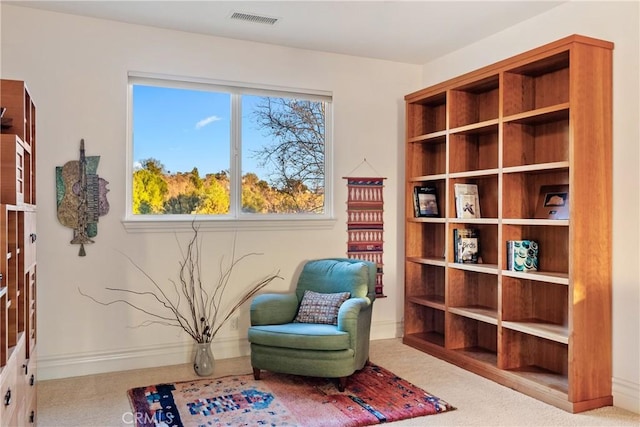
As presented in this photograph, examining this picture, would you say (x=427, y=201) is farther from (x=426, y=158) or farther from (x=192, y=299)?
(x=192, y=299)

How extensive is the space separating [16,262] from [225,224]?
2.19m

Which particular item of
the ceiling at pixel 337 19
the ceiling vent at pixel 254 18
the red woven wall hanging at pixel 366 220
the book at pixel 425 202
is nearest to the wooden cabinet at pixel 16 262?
the ceiling at pixel 337 19

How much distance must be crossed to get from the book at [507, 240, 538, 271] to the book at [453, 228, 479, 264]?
54 cm

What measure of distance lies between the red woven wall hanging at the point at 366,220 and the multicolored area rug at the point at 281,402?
50.5 inches

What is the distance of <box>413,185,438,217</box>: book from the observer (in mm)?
4598

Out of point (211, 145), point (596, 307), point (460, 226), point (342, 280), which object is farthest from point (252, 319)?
point (596, 307)

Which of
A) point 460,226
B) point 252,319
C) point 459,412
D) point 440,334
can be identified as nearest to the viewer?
point 459,412

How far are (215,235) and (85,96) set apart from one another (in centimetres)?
140

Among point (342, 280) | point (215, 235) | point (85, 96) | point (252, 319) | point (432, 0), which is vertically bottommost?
point (252, 319)

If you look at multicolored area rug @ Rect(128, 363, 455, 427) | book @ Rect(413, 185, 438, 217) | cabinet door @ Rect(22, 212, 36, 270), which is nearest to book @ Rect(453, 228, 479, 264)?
book @ Rect(413, 185, 438, 217)

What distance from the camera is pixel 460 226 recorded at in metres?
4.29

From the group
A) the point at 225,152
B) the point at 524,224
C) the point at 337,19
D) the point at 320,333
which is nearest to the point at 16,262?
the point at 320,333

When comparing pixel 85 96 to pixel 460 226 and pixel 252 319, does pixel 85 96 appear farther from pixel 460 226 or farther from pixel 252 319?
pixel 460 226

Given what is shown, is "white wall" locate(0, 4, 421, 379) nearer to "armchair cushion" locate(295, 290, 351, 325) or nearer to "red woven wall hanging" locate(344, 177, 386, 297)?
"red woven wall hanging" locate(344, 177, 386, 297)
